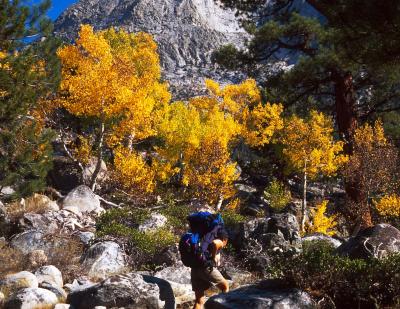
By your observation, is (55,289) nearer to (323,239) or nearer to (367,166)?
(323,239)

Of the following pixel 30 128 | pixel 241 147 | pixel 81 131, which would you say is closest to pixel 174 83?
pixel 241 147

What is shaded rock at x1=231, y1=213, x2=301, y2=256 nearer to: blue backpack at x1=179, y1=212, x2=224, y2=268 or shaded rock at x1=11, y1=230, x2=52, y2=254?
shaded rock at x1=11, y1=230, x2=52, y2=254

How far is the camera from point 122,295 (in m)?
7.08

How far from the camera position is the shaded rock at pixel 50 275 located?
8.73 m

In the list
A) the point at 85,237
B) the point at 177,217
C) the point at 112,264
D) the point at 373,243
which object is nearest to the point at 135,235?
the point at 112,264

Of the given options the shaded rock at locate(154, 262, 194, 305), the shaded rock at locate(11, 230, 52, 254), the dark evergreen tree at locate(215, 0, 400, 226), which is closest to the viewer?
the shaded rock at locate(154, 262, 194, 305)

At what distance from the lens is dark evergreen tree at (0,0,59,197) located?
540 inches

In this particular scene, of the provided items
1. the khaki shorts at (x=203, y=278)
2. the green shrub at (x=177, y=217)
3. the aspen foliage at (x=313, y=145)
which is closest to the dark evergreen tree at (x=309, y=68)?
the aspen foliage at (x=313, y=145)

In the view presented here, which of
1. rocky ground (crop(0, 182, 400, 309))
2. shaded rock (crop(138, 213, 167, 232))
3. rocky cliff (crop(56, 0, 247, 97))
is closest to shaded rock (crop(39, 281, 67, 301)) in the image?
rocky ground (crop(0, 182, 400, 309))

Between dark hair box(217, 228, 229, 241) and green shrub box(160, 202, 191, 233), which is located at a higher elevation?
dark hair box(217, 228, 229, 241)

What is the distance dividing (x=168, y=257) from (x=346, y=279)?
17.8 ft

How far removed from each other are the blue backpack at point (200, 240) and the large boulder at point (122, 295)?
959mm

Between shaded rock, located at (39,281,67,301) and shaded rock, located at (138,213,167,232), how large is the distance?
5.01 m

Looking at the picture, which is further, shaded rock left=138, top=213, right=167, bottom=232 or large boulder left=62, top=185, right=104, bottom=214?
large boulder left=62, top=185, right=104, bottom=214
